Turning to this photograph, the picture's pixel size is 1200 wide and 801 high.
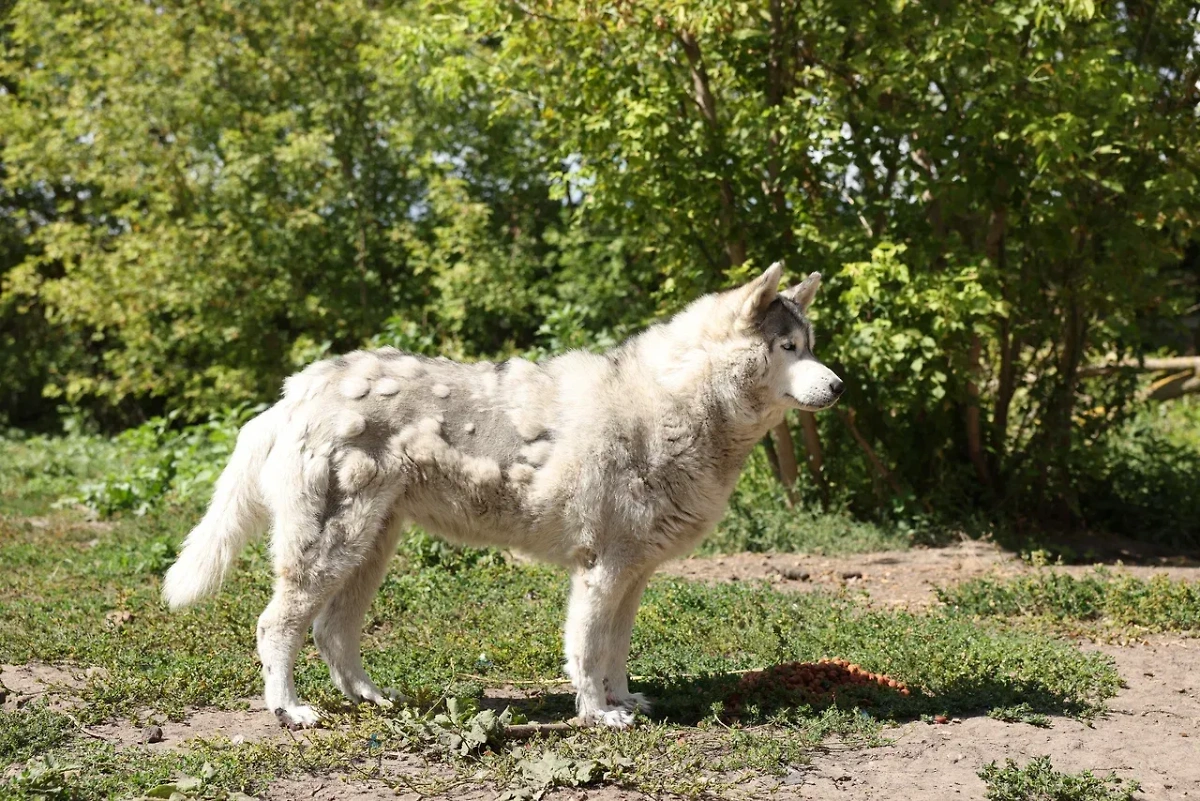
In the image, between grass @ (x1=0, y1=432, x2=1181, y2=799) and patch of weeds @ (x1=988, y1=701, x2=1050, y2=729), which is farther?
patch of weeds @ (x1=988, y1=701, x2=1050, y2=729)

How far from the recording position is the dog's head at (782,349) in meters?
5.31

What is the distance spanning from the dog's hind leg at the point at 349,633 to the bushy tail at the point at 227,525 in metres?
0.49

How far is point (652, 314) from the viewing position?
12.3 m

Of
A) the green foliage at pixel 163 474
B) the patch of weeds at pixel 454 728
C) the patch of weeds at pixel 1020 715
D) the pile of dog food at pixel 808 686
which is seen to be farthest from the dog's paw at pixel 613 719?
the green foliage at pixel 163 474

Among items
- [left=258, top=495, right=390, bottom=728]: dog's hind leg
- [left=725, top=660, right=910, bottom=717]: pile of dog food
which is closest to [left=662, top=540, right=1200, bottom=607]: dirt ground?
[left=725, top=660, right=910, bottom=717]: pile of dog food

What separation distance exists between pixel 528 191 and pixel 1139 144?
8484 millimetres

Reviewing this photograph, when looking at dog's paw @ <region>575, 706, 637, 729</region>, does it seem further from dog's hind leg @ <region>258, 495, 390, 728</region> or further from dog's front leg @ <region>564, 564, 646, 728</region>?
dog's hind leg @ <region>258, 495, 390, 728</region>

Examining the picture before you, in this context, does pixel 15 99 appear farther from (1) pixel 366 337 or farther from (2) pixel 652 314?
(2) pixel 652 314

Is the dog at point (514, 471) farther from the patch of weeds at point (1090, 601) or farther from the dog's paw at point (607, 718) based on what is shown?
the patch of weeds at point (1090, 601)

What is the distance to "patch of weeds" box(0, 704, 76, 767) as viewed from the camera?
4535mm

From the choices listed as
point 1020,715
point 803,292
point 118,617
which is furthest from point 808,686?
point 118,617

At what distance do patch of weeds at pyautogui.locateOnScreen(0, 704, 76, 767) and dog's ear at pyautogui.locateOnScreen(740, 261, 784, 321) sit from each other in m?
3.33

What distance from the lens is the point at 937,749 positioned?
4.89 m

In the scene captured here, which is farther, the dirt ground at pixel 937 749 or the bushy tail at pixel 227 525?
the bushy tail at pixel 227 525
